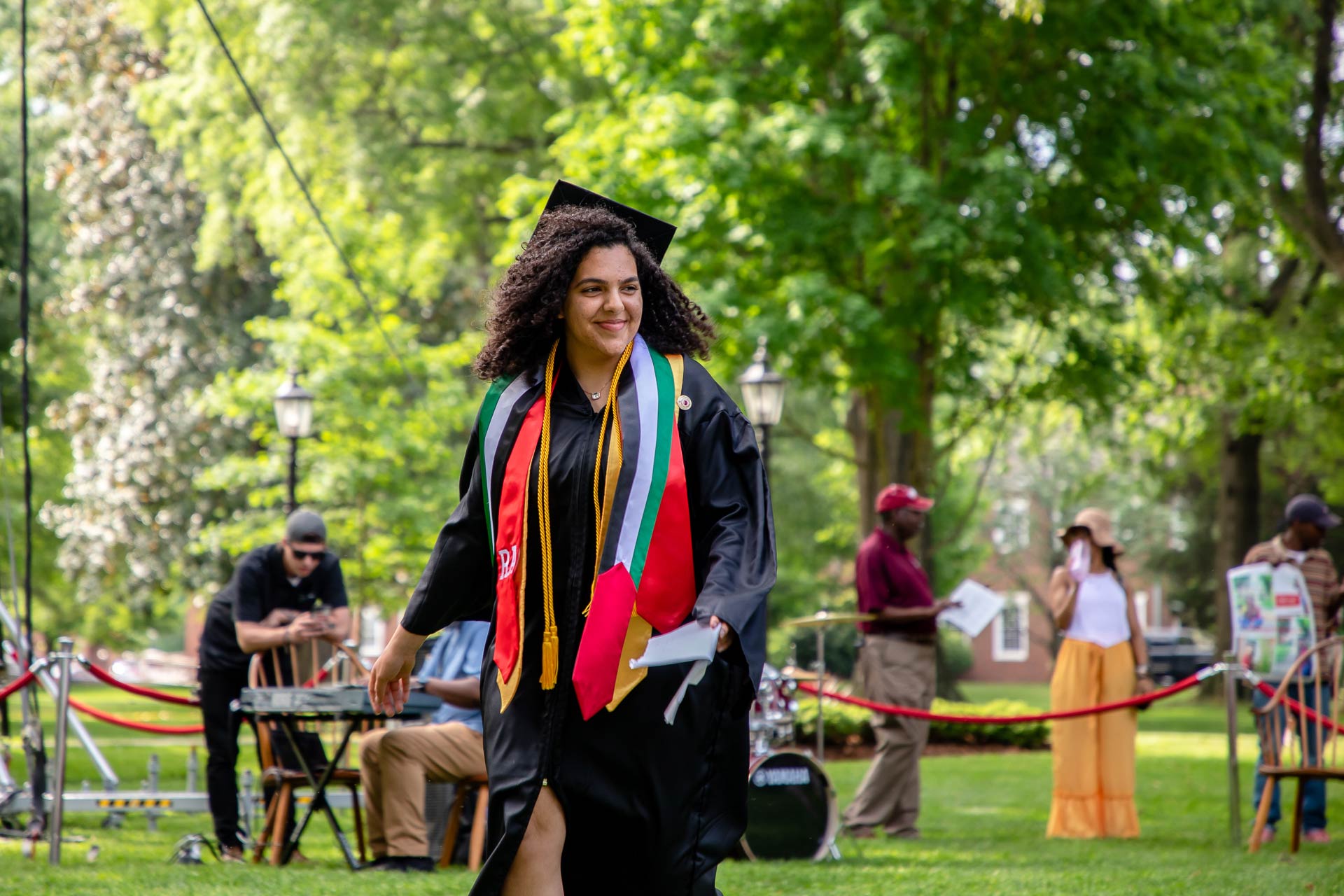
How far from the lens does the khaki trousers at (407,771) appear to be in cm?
720

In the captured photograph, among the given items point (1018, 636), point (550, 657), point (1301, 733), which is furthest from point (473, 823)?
point (1018, 636)

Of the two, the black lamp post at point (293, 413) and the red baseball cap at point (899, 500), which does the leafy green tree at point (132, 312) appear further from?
the red baseball cap at point (899, 500)

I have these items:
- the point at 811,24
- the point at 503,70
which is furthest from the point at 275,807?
the point at 503,70

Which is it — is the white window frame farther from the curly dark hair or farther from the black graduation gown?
the black graduation gown

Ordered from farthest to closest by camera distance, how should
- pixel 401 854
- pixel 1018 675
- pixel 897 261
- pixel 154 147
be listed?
1. pixel 1018 675
2. pixel 154 147
3. pixel 897 261
4. pixel 401 854

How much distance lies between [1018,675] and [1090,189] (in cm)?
4534

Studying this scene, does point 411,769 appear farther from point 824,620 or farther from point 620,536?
point 620,536

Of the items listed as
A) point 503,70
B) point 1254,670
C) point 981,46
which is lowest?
point 1254,670

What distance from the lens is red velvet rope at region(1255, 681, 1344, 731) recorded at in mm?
8242

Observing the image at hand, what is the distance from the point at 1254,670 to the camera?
9.44 metres

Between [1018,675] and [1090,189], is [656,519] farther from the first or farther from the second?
[1018,675]

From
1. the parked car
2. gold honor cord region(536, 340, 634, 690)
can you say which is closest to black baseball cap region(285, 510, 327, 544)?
gold honor cord region(536, 340, 634, 690)

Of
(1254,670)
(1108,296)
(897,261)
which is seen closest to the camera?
(1254,670)

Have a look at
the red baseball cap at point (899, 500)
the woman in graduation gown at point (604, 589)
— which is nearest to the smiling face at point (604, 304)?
the woman in graduation gown at point (604, 589)
